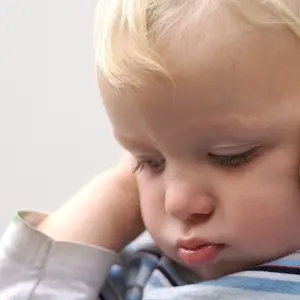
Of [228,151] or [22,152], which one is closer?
[228,151]

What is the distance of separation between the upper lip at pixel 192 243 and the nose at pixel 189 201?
0.02 meters

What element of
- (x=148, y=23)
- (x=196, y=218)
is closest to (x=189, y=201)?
(x=196, y=218)

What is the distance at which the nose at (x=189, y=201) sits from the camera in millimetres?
606

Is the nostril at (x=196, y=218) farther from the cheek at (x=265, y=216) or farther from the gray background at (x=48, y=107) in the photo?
the gray background at (x=48, y=107)

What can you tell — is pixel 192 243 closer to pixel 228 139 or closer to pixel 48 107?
pixel 228 139

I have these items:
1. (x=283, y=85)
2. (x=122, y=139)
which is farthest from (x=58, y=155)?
(x=283, y=85)

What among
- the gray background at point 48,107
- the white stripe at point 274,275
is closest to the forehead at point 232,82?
the white stripe at point 274,275

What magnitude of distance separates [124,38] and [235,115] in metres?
0.10

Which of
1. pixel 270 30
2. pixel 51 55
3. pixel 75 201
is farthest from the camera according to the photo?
pixel 51 55

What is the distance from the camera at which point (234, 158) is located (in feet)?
1.98

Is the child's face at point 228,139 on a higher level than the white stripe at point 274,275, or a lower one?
higher

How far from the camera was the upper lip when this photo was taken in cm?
62

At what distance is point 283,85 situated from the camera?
0.58m

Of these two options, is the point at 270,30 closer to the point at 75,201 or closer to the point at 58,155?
the point at 75,201
